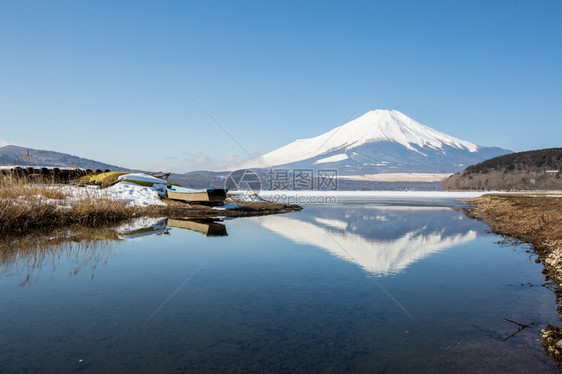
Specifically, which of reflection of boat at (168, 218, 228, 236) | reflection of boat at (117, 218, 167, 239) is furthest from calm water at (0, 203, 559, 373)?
reflection of boat at (168, 218, 228, 236)

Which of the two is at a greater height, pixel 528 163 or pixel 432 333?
pixel 528 163

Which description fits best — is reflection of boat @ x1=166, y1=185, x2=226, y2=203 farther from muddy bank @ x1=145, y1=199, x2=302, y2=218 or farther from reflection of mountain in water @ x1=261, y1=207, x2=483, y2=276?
reflection of mountain in water @ x1=261, y1=207, x2=483, y2=276

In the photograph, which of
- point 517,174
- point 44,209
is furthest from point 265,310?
point 517,174

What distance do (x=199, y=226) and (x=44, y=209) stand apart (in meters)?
5.57

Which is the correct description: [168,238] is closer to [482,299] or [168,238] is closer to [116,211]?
[116,211]

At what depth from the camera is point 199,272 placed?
798 centimetres

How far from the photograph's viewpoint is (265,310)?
5590mm

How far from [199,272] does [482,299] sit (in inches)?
209

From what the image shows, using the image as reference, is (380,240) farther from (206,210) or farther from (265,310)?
(206,210)

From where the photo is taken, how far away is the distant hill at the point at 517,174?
81.1m

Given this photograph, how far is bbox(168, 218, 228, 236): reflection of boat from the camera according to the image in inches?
564

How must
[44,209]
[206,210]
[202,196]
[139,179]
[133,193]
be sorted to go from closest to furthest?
[44,209], [133,193], [206,210], [202,196], [139,179]

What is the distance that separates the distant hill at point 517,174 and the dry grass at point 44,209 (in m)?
85.0

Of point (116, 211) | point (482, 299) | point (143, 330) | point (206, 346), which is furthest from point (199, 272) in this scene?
point (116, 211)
